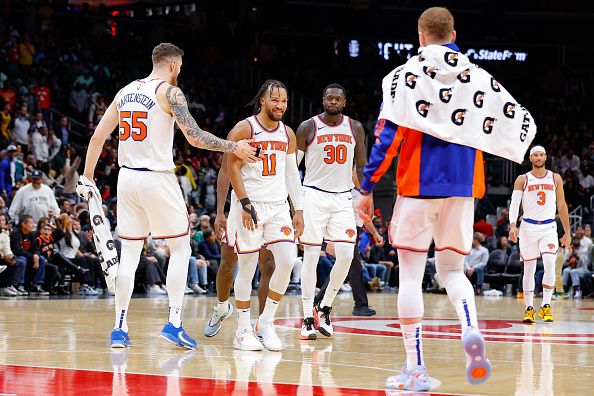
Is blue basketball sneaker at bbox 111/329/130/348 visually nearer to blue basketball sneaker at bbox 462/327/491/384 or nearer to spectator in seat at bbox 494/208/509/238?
blue basketball sneaker at bbox 462/327/491/384

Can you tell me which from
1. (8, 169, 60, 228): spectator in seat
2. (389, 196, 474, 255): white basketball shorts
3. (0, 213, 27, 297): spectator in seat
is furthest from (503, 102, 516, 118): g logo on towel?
(8, 169, 60, 228): spectator in seat

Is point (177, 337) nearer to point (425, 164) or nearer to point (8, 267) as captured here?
point (425, 164)

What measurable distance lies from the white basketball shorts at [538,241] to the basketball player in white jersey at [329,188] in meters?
3.52

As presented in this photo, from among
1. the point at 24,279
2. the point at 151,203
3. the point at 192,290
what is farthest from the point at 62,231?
the point at 151,203

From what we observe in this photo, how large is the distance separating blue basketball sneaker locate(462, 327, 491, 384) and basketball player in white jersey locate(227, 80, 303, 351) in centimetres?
275

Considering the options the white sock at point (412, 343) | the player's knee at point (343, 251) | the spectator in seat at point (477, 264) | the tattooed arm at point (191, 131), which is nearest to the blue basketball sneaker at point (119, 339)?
the tattooed arm at point (191, 131)

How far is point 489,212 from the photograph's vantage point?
82.8 ft

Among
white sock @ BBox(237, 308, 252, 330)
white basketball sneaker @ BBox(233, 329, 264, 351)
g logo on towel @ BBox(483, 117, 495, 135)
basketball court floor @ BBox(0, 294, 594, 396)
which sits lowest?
basketball court floor @ BBox(0, 294, 594, 396)

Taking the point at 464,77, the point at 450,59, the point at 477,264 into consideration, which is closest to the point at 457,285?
the point at 464,77

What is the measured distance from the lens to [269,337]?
792 centimetres

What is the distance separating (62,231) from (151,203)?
29.8 feet

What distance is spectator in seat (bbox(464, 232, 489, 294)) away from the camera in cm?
2061

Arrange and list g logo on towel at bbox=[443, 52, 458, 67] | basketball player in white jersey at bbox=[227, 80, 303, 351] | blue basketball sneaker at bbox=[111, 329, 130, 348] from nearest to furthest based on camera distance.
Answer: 1. g logo on towel at bbox=[443, 52, 458, 67]
2. blue basketball sneaker at bbox=[111, 329, 130, 348]
3. basketball player in white jersey at bbox=[227, 80, 303, 351]

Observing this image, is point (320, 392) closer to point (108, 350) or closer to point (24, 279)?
point (108, 350)
